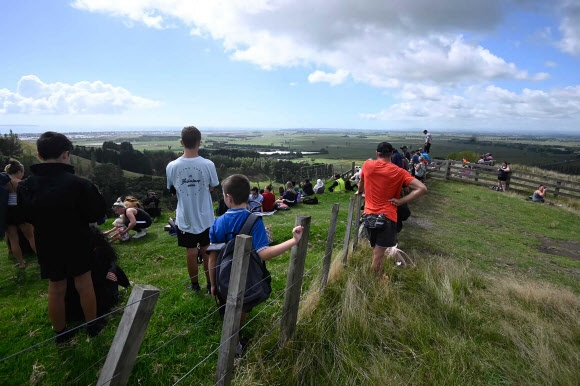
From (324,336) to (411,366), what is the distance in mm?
797

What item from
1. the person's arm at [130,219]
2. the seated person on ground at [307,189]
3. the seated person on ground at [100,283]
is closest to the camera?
the seated person on ground at [100,283]

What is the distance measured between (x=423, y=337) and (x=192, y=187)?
292cm

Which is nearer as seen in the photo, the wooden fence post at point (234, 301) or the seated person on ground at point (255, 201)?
the wooden fence post at point (234, 301)

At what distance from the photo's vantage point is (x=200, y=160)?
356cm

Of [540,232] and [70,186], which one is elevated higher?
[70,186]

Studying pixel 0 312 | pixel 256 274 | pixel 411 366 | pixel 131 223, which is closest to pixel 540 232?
pixel 411 366

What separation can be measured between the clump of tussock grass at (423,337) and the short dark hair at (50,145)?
2.37 metres

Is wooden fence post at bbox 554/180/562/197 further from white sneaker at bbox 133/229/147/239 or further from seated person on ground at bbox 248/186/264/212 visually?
white sneaker at bbox 133/229/147/239

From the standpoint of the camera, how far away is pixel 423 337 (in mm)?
3154

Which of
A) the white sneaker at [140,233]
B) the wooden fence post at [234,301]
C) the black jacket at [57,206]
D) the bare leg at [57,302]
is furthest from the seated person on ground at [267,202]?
the wooden fence post at [234,301]

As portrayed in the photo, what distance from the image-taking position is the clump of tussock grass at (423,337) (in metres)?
2.68

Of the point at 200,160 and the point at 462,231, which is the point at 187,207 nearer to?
the point at 200,160

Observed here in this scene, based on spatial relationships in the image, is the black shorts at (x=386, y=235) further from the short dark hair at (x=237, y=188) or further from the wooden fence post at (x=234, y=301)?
the wooden fence post at (x=234, y=301)

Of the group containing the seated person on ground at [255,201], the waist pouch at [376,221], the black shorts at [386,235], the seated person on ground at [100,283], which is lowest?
the seated person on ground at [255,201]
